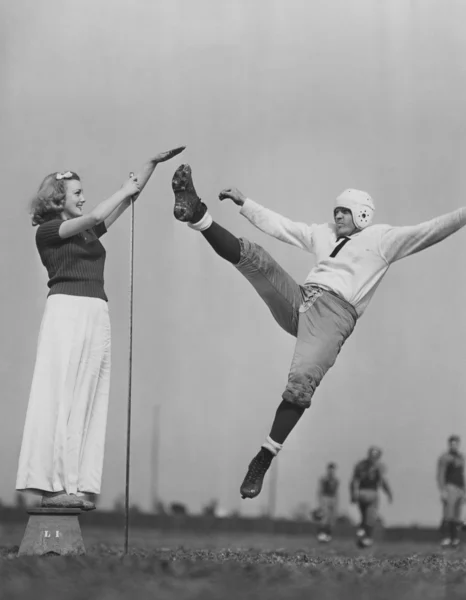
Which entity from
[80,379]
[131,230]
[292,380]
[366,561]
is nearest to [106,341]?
[80,379]

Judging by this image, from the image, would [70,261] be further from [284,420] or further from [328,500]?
[328,500]

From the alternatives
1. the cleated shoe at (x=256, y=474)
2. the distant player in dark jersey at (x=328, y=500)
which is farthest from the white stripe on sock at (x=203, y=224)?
the distant player in dark jersey at (x=328, y=500)

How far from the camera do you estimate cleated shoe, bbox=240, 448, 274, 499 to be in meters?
5.93

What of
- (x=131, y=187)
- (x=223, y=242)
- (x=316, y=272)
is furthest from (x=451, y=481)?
(x=131, y=187)

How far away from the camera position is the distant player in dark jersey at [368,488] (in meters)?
12.6

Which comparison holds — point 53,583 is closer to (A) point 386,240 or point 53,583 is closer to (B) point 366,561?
(B) point 366,561

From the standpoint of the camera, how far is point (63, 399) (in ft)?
19.5

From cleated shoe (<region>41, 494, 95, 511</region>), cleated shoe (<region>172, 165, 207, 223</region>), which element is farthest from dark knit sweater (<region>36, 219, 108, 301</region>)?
cleated shoe (<region>41, 494, 95, 511</region>)

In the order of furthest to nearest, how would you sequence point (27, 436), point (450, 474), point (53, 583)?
Answer: point (450, 474) < point (27, 436) < point (53, 583)

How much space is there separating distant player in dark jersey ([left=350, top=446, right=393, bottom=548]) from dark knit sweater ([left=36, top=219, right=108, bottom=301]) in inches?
283

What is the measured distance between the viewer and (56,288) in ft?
19.8

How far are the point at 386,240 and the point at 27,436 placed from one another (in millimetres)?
2284

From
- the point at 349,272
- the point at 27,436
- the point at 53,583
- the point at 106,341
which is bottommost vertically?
the point at 53,583

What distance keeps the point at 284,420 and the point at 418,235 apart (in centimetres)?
127
